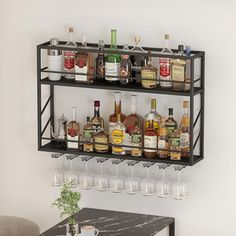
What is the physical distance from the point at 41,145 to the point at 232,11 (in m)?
1.34

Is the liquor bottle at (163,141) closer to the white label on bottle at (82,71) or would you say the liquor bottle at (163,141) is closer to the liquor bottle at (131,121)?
the liquor bottle at (131,121)

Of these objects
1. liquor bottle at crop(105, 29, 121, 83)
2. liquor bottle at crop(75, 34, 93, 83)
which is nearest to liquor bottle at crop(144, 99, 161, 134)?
liquor bottle at crop(105, 29, 121, 83)

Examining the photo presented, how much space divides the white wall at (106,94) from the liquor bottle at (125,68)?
134 mm

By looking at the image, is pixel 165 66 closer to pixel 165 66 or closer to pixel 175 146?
pixel 165 66

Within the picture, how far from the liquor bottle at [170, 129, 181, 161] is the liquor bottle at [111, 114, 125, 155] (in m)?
0.29

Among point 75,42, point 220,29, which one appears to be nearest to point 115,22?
point 75,42

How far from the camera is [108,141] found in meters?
5.34

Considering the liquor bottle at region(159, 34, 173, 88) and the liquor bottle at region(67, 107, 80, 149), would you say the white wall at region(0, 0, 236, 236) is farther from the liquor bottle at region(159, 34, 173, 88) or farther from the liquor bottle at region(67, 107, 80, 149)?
the liquor bottle at region(67, 107, 80, 149)

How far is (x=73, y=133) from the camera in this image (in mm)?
5375

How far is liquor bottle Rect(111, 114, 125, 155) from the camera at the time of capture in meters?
5.26

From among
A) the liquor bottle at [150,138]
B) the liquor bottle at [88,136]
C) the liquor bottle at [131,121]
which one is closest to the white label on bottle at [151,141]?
the liquor bottle at [150,138]

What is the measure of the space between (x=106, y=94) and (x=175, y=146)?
0.53m

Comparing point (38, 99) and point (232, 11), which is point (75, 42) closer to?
point (38, 99)

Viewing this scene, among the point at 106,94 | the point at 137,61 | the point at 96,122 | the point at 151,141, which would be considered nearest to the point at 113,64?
the point at 137,61
